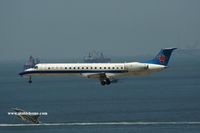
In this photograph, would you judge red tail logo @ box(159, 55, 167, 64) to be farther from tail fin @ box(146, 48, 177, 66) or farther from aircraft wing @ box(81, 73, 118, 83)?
aircraft wing @ box(81, 73, 118, 83)

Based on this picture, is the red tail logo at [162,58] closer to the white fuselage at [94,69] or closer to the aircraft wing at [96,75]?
the white fuselage at [94,69]

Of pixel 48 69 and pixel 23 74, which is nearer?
pixel 48 69

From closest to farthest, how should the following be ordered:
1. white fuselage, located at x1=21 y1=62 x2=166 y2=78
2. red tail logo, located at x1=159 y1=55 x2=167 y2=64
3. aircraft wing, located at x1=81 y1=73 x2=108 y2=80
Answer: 1. aircraft wing, located at x1=81 y1=73 x2=108 y2=80
2. white fuselage, located at x1=21 y1=62 x2=166 y2=78
3. red tail logo, located at x1=159 y1=55 x2=167 y2=64

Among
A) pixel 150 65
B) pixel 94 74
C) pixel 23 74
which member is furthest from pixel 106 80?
pixel 23 74

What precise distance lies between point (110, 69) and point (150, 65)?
11.1 m

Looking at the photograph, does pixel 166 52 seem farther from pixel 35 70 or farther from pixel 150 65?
pixel 35 70

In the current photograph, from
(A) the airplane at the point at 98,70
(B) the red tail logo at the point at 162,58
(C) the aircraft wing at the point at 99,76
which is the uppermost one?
(B) the red tail logo at the point at 162,58

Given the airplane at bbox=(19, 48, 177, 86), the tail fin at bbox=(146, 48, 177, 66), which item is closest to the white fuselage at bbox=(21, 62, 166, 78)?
the airplane at bbox=(19, 48, 177, 86)

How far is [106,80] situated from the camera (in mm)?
155375

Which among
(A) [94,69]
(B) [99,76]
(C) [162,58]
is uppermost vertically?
(C) [162,58]

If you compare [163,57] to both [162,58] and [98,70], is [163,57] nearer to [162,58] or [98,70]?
[162,58]

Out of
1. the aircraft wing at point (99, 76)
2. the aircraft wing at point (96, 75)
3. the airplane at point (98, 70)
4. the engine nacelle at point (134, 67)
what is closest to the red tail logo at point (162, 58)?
the airplane at point (98, 70)

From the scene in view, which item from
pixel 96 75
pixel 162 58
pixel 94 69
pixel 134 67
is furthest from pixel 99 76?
pixel 162 58

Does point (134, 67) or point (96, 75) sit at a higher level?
point (134, 67)
